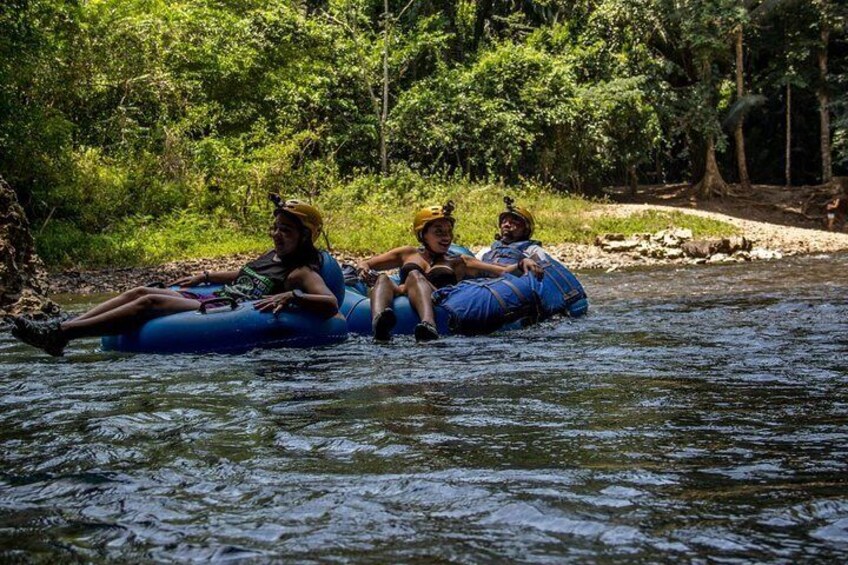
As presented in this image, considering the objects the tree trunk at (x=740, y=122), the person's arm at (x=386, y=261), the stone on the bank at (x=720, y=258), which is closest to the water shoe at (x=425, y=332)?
the person's arm at (x=386, y=261)

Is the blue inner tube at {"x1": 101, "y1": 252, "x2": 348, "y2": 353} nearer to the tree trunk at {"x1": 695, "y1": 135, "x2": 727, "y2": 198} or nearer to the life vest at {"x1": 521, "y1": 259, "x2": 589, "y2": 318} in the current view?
the life vest at {"x1": 521, "y1": 259, "x2": 589, "y2": 318}

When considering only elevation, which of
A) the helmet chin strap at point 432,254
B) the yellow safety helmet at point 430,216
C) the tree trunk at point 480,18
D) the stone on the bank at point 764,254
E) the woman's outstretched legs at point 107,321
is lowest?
the stone on the bank at point 764,254

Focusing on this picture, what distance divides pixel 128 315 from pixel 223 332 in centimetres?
68

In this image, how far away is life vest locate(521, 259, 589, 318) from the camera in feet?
26.7

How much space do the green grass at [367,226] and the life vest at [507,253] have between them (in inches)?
302

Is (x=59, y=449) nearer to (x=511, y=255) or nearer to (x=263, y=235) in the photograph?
(x=511, y=255)

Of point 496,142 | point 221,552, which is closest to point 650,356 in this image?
point 221,552

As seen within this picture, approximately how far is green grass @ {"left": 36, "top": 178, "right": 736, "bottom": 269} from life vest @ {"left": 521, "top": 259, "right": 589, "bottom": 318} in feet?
27.1

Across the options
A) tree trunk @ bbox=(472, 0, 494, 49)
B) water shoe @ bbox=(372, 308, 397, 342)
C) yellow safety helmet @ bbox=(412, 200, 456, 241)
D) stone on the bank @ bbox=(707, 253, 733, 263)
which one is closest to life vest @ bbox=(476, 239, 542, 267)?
yellow safety helmet @ bbox=(412, 200, 456, 241)

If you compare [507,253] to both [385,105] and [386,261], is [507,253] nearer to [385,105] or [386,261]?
[386,261]

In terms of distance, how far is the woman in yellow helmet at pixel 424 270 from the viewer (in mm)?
7070

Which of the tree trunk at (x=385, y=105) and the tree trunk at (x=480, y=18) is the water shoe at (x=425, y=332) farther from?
the tree trunk at (x=480, y=18)

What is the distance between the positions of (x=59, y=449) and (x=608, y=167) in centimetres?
2334

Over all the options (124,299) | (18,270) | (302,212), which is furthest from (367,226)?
(124,299)
